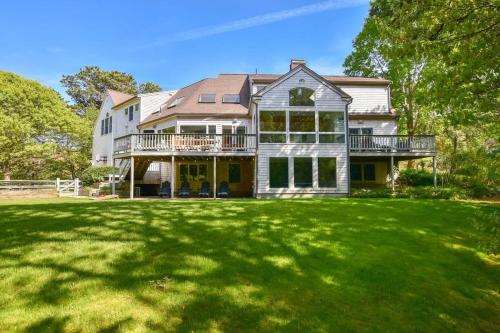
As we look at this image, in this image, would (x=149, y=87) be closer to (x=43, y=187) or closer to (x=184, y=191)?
(x=43, y=187)

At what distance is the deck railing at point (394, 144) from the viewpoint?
20109 mm

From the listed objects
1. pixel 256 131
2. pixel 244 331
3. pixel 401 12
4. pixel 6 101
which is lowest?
pixel 244 331

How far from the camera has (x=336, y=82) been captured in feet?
78.7

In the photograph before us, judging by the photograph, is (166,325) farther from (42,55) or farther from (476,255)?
(42,55)

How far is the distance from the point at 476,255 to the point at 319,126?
43.8 feet

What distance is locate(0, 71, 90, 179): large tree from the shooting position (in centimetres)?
2798

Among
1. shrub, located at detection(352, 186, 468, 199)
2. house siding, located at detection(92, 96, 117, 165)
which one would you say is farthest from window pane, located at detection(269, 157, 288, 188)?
house siding, located at detection(92, 96, 117, 165)

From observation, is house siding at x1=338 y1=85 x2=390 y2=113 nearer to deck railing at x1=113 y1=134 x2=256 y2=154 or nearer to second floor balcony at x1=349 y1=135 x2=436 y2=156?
second floor balcony at x1=349 y1=135 x2=436 y2=156

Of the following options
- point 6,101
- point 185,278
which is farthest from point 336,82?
point 6,101

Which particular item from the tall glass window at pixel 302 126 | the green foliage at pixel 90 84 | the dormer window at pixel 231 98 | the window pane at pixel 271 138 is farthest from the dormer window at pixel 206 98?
the green foliage at pixel 90 84

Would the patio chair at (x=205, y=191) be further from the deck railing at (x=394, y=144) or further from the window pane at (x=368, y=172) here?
the window pane at (x=368, y=172)

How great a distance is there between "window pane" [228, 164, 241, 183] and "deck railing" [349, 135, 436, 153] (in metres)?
8.03

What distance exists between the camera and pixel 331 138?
19.7m

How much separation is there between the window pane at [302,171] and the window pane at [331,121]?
218cm
